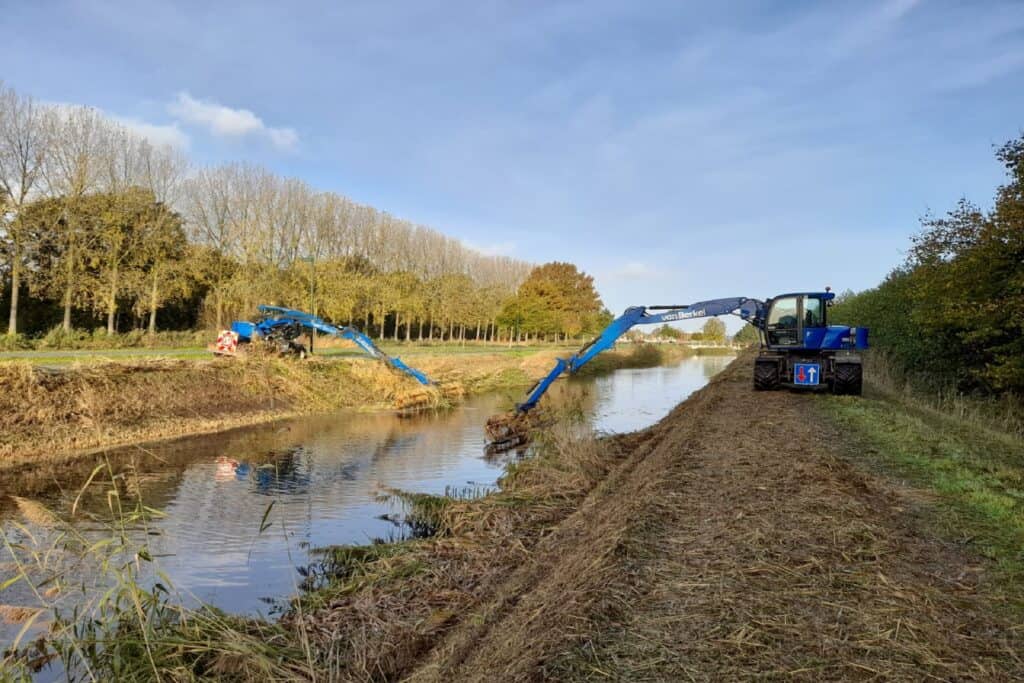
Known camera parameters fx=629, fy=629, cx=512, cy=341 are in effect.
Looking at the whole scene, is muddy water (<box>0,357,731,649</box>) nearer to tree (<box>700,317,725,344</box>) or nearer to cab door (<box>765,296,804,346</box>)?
cab door (<box>765,296,804,346</box>)

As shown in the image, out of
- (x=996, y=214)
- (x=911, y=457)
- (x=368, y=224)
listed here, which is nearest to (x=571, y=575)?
(x=911, y=457)

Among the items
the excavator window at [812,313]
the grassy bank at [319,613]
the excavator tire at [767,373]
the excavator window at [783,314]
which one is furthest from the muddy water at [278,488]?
the excavator window at [812,313]

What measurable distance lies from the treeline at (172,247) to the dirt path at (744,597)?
95.8 feet

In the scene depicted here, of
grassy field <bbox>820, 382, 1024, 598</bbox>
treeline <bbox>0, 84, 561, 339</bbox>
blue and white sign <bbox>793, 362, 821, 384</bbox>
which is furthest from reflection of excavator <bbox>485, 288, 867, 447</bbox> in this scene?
treeline <bbox>0, 84, 561, 339</bbox>

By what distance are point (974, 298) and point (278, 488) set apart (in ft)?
54.4

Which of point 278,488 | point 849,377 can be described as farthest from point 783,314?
point 278,488

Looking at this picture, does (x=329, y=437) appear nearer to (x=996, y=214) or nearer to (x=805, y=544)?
(x=805, y=544)

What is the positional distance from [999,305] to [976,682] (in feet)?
48.0

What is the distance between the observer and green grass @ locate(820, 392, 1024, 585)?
16.1 feet

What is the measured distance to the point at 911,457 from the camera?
8.24 m

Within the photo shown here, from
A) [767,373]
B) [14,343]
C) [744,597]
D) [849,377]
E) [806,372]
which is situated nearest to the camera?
[744,597]

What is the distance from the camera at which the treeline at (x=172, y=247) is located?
2812 centimetres

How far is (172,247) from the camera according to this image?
3444 cm

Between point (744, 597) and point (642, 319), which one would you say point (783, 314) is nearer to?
point (642, 319)
